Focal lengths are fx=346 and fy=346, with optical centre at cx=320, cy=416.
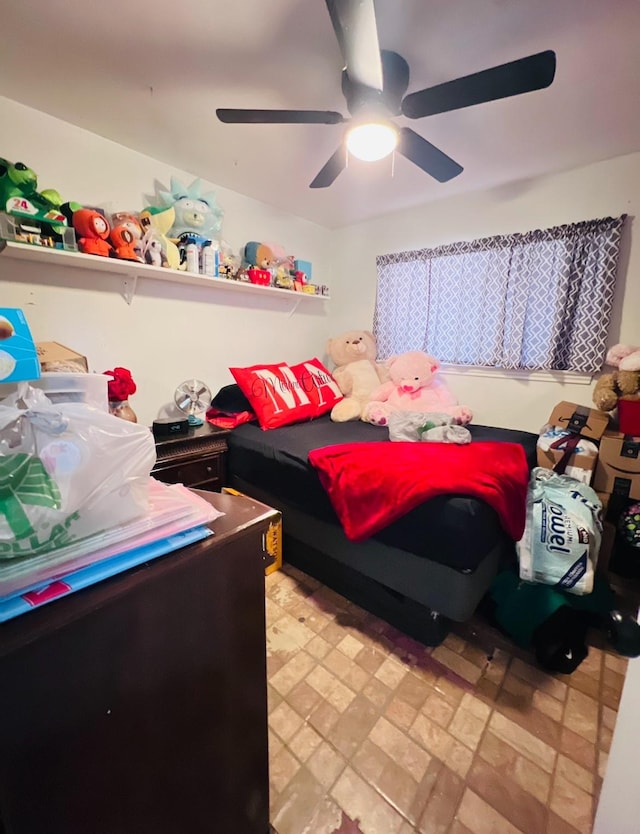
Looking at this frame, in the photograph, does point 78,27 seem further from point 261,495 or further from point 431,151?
point 261,495

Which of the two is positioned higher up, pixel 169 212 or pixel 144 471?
pixel 169 212

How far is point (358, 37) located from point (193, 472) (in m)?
1.92

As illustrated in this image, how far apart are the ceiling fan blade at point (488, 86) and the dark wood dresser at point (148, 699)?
1.48 metres

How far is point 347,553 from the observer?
167 centimetres

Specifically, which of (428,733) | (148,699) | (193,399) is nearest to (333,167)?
(193,399)

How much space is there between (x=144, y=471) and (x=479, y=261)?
2.72m

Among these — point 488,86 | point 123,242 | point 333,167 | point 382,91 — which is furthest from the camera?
point 123,242

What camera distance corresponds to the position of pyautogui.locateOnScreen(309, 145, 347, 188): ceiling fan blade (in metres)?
1.59

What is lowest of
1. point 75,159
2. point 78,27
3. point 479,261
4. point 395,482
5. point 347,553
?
point 347,553

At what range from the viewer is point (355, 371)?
2.82 meters

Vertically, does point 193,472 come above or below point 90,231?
below

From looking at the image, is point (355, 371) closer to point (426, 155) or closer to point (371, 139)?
point (426, 155)

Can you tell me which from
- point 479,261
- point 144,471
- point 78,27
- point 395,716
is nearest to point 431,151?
point 479,261

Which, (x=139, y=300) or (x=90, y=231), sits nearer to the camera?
(x=90, y=231)
